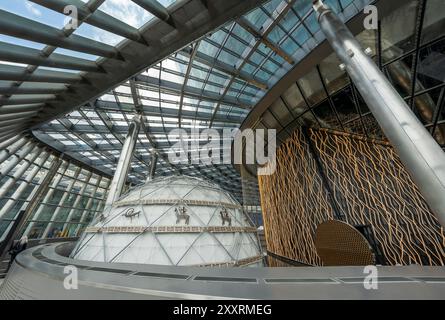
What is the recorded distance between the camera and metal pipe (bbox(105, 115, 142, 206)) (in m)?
10.3

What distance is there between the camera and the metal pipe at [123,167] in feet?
33.9

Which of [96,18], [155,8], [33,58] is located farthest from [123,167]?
[155,8]

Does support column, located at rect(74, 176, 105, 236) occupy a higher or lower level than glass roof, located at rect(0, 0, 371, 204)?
lower

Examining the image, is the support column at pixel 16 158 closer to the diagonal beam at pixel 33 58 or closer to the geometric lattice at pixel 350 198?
the diagonal beam at pixel 33 58

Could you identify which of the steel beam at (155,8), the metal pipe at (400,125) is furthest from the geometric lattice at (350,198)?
the steel beam at (155,8)

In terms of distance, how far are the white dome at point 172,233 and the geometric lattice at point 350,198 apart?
4537mm

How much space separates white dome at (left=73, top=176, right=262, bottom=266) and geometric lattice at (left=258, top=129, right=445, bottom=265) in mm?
4537

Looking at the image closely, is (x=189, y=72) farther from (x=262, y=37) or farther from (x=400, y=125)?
(x=400, y=125)

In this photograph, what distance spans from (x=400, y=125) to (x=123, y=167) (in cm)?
1218

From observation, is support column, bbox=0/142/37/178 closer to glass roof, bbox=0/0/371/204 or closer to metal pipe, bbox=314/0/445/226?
glass roof, bbox=0/0/371/204

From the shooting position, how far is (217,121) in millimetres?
16203

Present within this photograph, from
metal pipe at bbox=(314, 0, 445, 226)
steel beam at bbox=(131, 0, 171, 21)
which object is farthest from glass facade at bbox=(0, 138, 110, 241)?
metal pipe at bbox=(314, 0, 445, 226)

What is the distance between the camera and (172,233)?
5527 mm

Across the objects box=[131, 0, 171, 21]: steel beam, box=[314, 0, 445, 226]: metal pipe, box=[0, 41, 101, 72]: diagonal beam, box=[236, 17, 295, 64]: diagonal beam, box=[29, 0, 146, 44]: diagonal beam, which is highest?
box=[236, 17, 295, 64]: diagonal beam
